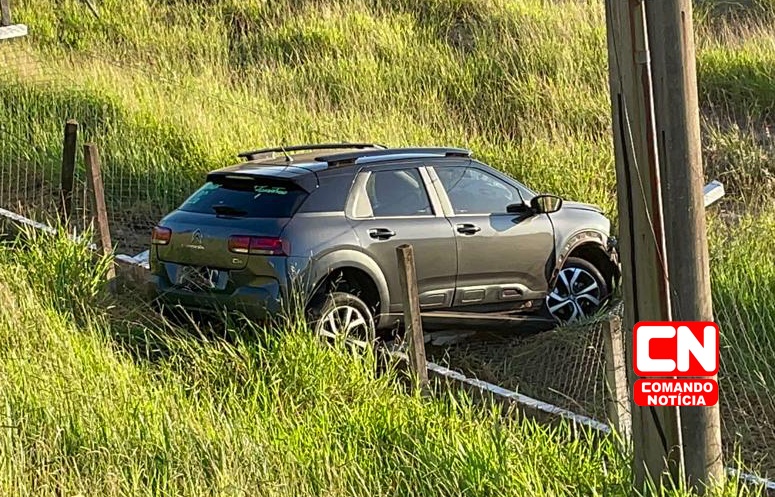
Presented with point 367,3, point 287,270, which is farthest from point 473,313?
point 367,3

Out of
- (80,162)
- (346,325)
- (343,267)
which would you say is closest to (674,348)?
(346,325)

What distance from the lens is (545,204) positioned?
30.0 feet

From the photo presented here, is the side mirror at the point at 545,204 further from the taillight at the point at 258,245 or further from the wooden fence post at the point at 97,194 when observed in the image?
the wooden fence post at the point at 97,194

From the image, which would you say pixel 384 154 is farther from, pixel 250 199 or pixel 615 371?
pixel 615 371

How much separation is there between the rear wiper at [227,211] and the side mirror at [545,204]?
2.44 m

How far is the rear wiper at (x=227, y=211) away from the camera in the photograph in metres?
8.05

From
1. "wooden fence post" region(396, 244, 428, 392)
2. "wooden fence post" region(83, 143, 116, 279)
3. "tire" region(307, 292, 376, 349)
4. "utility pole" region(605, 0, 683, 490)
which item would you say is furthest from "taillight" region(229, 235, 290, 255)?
"utility pole" region(605, 0, 683, 490)

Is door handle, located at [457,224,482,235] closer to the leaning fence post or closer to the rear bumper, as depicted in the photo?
the rear bumper

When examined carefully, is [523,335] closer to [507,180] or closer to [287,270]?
[507,180]

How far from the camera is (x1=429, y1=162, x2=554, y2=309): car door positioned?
884 cm

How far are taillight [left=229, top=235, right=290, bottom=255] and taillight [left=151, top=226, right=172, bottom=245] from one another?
65cm

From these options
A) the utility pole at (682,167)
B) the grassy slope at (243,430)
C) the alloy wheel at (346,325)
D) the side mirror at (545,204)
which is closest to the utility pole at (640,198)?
the utility pole at (682,167)

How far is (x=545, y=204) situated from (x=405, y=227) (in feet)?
4.38

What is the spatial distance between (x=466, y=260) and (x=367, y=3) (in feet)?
48.2
